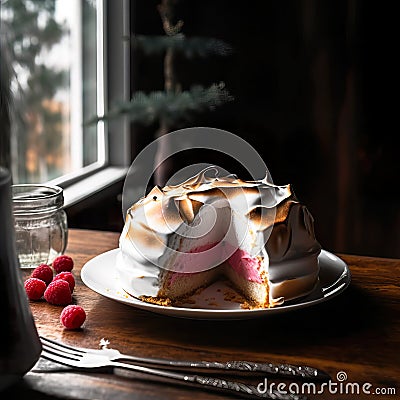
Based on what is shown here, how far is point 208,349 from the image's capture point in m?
1.08

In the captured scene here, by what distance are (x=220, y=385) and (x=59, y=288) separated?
409mm

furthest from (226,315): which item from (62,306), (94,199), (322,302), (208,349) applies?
(94,199)

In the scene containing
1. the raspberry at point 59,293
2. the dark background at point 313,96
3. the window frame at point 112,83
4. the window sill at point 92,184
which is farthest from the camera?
the window frame at point 112,83

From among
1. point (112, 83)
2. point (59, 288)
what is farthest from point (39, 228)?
point (112, 83)

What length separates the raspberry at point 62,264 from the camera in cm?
140

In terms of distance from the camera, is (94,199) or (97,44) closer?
(94,199)

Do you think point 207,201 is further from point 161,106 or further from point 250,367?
point 161,106

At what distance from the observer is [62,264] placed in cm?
140

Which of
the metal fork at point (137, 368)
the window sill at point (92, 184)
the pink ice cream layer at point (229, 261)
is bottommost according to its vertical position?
the window sill at point (92, 184)

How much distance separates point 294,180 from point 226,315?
75.1 inches

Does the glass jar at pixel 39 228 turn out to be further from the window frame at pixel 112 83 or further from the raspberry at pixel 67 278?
the window frame at pixel 112 83

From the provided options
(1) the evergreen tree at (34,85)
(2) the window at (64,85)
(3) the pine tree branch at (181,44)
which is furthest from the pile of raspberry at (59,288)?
(3) the pine tree branch at (181,44)

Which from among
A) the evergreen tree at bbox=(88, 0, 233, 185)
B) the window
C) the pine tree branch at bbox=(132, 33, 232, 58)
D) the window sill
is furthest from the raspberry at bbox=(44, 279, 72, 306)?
the pine tree branch at bbox=(132, 33, 232, 58)

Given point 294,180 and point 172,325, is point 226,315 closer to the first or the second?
point 172,325
